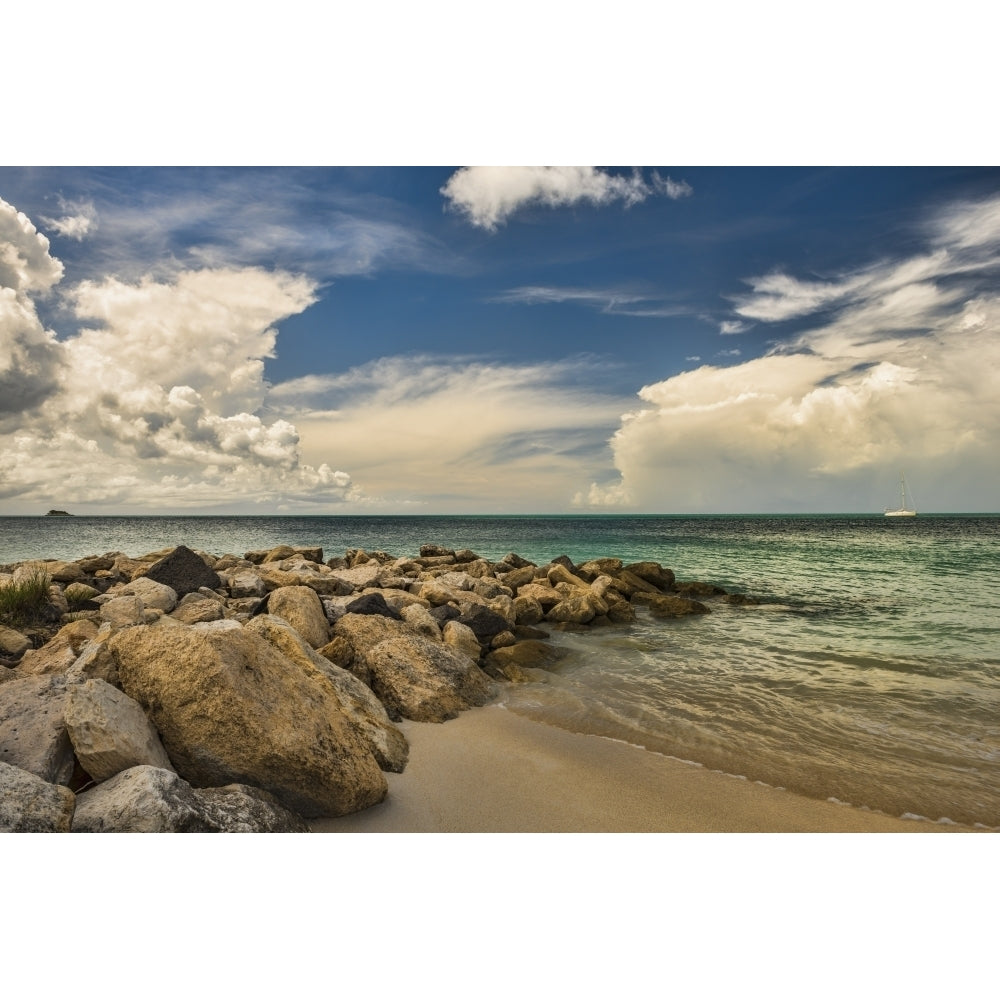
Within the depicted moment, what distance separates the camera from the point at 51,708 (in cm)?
316

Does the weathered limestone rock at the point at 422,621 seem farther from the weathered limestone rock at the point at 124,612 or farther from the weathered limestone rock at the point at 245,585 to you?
the weathered limestone rock at the point at 124,612

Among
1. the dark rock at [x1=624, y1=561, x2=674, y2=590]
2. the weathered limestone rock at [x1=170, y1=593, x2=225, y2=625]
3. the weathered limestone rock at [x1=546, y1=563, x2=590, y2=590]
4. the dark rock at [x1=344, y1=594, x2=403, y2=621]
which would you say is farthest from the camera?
the dark rock at [x1=624, y1=561, x2=674, y2=590]

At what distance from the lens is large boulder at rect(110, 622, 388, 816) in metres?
3.20

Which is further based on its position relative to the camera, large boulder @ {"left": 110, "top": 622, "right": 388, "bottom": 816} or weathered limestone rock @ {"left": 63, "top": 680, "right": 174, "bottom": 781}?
large boulder @ {"left": 110, "top": 622, "right": 388, "bottom": 816}

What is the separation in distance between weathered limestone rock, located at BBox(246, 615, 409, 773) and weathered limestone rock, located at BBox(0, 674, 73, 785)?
1.18m

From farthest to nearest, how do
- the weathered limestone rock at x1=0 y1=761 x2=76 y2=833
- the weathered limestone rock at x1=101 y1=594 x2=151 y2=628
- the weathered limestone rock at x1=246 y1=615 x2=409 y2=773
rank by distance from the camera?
the weathered limestone rock at x1=101 y1=594 x2=151 y2=628
the weathered limestone rock at x1=246 y1=615 x2=409 y2=773
the weathered limestone rock at x1=0 y1=761 x2=76 y2=833

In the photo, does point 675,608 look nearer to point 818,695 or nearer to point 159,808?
point 818,695

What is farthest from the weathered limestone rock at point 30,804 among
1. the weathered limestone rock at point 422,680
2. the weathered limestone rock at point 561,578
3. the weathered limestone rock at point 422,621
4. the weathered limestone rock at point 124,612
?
the weathered limestone rock at point 561,578

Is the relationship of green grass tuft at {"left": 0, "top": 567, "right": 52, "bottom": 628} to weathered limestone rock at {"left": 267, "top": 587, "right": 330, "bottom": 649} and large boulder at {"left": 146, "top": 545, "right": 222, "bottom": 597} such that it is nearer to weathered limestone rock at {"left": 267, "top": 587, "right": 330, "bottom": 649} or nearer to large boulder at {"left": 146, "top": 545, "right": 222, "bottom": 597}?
large boulder at {"left": 146, "top": 545, "right": 222, "bottom": 597}

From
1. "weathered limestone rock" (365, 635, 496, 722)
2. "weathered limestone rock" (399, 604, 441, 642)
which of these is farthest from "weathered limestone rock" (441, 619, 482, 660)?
"weathered limestone rock" (365, 635, 496, 722)

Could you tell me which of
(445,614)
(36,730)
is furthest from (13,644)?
(445,614)

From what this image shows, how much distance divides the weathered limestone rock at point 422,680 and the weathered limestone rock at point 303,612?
2.16 feet

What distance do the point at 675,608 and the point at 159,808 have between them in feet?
34.3
